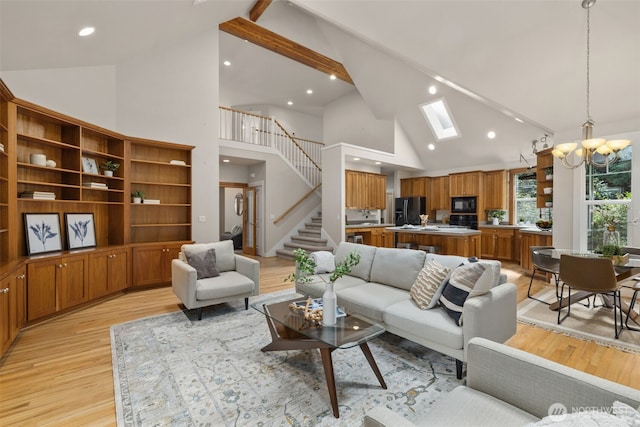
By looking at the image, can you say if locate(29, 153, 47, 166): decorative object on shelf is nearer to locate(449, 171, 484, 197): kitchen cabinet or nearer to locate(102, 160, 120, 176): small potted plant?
locate(102, 160, 120, 176): small potted plant

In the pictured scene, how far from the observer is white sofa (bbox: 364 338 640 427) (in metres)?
1.10

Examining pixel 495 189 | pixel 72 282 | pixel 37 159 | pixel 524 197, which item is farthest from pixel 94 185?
pixel 524 197

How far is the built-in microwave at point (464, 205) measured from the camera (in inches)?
326

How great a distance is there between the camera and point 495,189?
804 centimetres

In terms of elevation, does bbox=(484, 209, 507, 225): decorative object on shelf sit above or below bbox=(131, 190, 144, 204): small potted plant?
below

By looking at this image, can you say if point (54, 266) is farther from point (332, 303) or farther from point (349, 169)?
point (349, 169)

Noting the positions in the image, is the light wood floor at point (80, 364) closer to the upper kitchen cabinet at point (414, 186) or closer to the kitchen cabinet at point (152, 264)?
the kitchen cabinet at point (152, 264)

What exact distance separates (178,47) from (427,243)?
6854 mm

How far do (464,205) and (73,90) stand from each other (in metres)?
8.81

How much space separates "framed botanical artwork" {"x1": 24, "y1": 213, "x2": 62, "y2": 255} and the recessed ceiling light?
2.18 meters

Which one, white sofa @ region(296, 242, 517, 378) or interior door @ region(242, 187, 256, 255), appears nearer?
white sofa @ region(296, 242, 517, 378)

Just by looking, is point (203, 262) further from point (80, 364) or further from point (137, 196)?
point (137, 196)

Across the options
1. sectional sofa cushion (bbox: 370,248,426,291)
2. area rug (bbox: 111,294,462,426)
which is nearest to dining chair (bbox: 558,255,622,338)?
sectional sofa cushion (bbox: 370,248,426,291)

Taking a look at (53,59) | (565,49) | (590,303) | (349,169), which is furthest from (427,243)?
(53,59)
